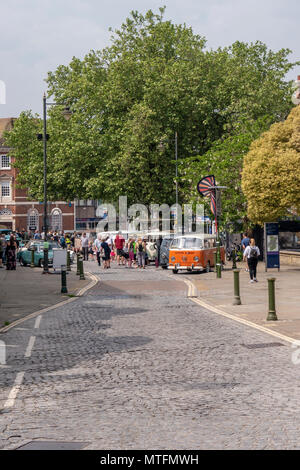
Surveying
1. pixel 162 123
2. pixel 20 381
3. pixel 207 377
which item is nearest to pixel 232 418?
pixel 207 377

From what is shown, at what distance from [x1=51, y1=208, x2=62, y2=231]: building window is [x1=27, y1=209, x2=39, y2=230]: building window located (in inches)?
91.3

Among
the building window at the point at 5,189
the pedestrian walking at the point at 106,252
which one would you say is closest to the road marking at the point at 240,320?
the pedestrian walking at the point at 106,252

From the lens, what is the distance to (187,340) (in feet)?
39.9

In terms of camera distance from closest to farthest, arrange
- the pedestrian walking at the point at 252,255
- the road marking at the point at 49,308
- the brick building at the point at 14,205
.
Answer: the road marking at the point at 49,308
the pedestrian walking at the point at 252,255
the brick building at the point at 14,205

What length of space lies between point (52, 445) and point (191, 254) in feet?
84.8

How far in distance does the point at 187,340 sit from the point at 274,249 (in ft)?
60.1

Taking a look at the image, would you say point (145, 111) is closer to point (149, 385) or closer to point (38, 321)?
point (38, 321)

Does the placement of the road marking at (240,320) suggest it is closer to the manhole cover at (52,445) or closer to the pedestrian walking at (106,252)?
the manhole cover at (52,445)

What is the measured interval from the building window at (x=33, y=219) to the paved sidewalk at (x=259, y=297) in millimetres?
60201

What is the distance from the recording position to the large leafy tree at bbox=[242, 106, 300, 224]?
30.1 m

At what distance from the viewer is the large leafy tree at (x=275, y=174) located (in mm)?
30094

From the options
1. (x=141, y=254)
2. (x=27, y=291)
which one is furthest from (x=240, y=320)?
(x=141, y=254)
